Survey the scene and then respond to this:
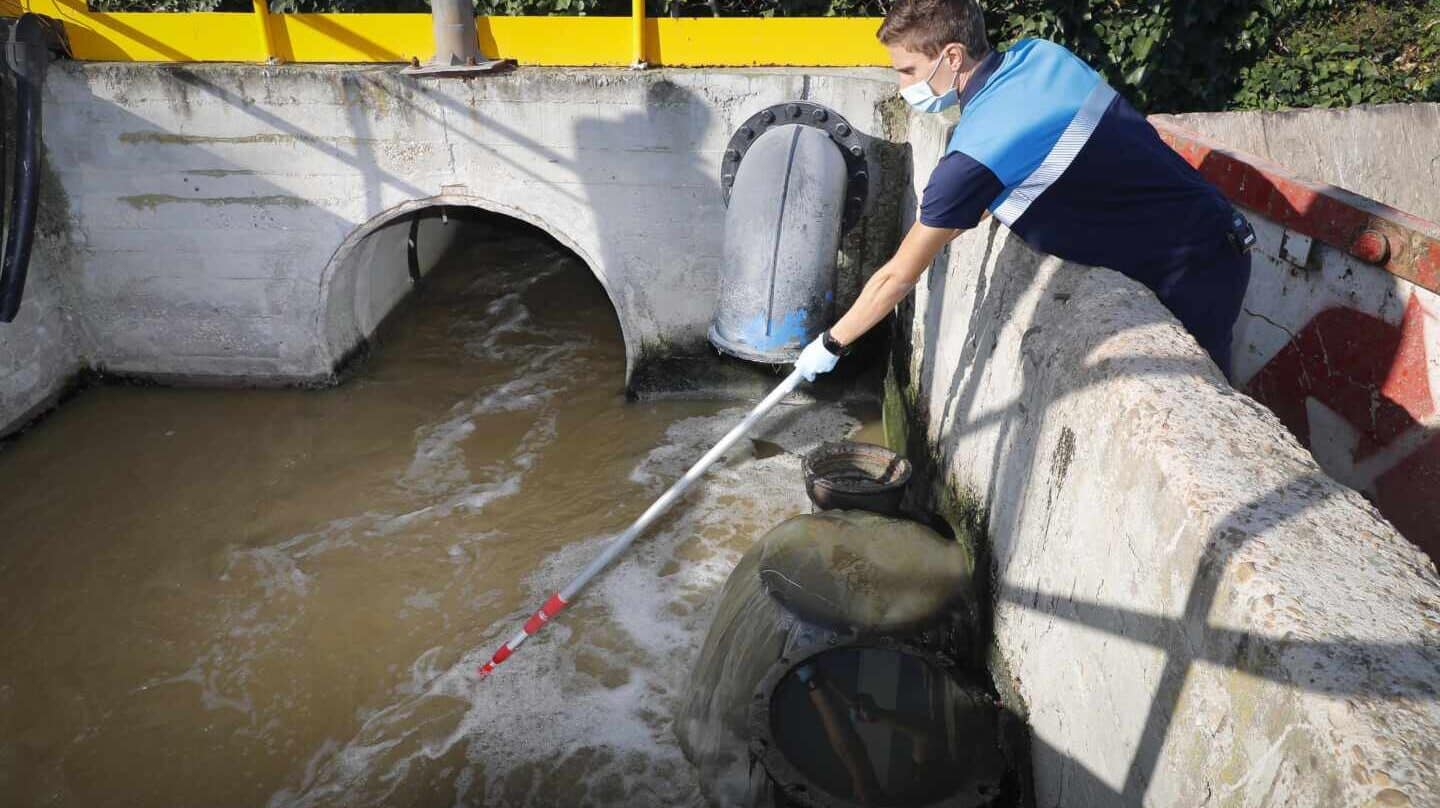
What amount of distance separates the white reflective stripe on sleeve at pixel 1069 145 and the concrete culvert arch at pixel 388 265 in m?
3.56

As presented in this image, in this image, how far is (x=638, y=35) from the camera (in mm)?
5340

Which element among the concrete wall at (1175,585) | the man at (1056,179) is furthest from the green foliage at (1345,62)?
the concrete wall at (1175,585)

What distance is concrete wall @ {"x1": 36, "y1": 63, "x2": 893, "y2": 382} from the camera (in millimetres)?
5367

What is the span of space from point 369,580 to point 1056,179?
3.73 metres

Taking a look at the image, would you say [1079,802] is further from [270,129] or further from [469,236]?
[469,236]

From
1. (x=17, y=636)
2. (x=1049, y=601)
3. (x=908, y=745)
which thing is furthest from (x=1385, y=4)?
(x=17, y=636)

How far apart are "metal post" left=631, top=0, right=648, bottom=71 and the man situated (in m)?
2.76

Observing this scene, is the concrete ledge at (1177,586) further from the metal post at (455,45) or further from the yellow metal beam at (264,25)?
Result: the yellow metal beam at (264,25)

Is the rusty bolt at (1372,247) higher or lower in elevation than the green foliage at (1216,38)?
lower

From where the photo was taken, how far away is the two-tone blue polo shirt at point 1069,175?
261 cm

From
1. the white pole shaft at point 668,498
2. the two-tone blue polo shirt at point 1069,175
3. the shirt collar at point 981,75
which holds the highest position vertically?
the shirt collar at point 981,75

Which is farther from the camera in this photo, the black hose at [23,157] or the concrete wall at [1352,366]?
the black hose at [23,157]

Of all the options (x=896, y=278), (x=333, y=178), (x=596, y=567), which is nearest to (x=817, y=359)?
(x=896, y=278)

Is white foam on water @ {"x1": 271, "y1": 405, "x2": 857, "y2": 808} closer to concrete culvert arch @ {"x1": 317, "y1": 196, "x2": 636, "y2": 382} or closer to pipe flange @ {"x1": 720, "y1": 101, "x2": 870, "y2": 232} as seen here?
concrete culvert arch @ {"x1": 317, "y1": 196, "x2": 636, "y2": 382}
